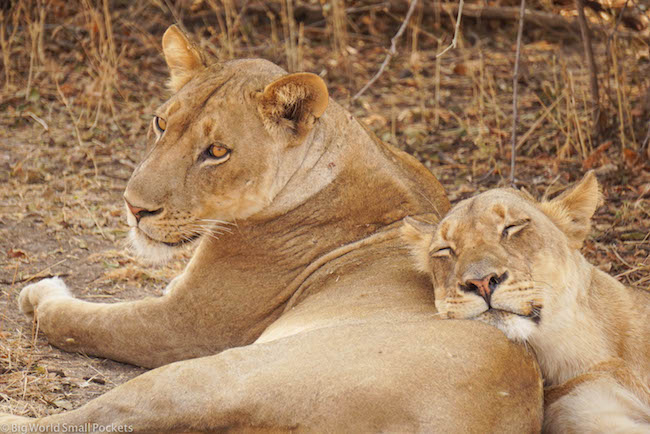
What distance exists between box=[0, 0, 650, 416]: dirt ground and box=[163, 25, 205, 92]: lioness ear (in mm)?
1321

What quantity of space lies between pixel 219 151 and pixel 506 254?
132 cm

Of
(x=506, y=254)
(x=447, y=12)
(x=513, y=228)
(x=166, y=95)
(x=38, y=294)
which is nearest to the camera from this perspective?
(x=506, y=254)

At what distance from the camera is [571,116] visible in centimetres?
668

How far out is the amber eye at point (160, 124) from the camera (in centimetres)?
409

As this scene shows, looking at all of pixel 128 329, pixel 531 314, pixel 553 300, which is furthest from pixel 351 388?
pixel 128 329

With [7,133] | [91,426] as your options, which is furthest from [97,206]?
[91,426]

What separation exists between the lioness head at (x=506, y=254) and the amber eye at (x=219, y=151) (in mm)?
813

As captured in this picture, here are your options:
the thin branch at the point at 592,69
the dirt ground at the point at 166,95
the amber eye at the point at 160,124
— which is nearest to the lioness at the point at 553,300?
the amber eye at the point at 160,124

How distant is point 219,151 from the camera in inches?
156

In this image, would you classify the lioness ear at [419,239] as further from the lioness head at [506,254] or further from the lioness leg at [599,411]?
the lioness leg at [599,411]

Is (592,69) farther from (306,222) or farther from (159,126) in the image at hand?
(159,126)

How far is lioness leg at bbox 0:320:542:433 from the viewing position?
9.29 feet

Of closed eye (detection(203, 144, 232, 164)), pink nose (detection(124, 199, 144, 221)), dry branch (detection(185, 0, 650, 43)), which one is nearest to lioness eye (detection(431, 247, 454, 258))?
closed eye (detection(203, 144, 232, 164))

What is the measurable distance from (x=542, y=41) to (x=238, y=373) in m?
7.03
